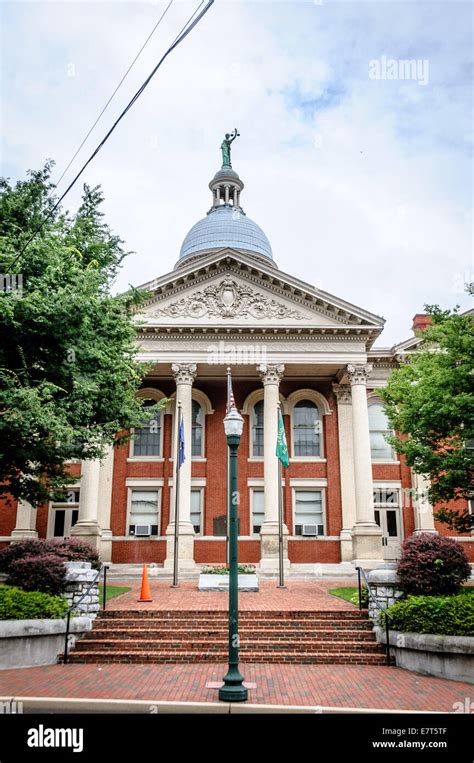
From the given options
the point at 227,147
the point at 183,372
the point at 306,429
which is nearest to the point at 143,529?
the point at 183,372

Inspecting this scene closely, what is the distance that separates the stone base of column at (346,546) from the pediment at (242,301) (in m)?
9.65

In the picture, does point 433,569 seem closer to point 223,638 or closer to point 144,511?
point 223,638

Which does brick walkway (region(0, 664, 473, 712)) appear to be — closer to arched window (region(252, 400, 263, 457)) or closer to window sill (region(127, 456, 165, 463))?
window sill (region(127, 456, 165, 463))

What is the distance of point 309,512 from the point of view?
102ft

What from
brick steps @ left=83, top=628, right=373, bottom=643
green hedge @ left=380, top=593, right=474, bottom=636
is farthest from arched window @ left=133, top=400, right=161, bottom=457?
green hedge @ left=380, top=593, right=474, bottom=636

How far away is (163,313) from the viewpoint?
95.2ft

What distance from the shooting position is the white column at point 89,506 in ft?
86.8

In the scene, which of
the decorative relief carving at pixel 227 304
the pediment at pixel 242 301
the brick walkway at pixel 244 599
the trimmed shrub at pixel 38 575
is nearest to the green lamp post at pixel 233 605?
the brick walkway at pixel 244 599

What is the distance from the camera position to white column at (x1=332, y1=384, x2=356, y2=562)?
29.6 meters

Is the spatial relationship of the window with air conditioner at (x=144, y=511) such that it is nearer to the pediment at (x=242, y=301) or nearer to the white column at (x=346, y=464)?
the pediment at (x=242, y=301)

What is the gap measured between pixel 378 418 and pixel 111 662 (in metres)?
22.7

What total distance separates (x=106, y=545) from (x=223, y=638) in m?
16.4

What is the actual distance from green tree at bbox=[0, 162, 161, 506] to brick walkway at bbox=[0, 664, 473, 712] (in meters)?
4.99
